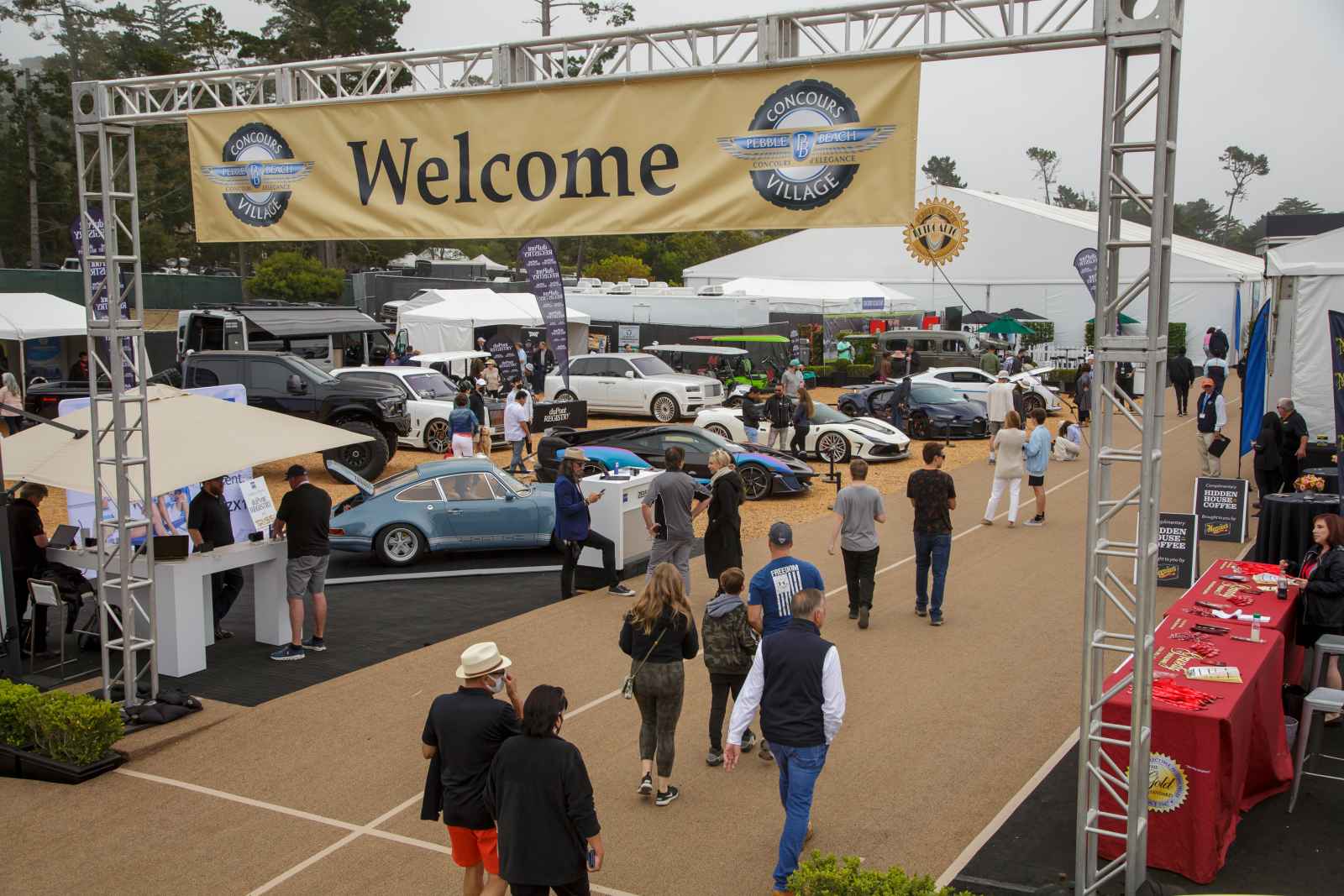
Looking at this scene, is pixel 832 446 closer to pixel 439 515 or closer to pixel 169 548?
pixel 439 515

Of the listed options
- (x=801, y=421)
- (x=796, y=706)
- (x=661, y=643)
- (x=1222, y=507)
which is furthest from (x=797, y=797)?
(x=801, y=421)

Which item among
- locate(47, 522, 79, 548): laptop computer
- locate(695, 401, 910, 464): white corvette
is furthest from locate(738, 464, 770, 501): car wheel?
locate(47, 522, 79, 548): laptop computer

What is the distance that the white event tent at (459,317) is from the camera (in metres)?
35.3

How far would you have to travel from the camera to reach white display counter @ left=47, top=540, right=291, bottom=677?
1006 cm

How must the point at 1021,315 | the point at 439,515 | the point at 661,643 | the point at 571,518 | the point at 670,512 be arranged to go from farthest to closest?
the point at 1021,315
the point at 439,515
the point at 571,518
the point at 670,512
the point at 661,643

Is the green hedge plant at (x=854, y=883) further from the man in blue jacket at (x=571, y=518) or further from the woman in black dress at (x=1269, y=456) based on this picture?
the woman in black dress at (x=1269, y=456)

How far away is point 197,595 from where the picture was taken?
1025cm

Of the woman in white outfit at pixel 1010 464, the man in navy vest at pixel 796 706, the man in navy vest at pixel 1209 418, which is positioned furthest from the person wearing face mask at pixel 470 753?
the man in navy vest at pixel 1209 418

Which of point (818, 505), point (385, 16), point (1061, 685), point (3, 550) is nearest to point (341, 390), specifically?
point (818, 505)

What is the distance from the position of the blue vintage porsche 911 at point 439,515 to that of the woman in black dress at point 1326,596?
27.1 feet

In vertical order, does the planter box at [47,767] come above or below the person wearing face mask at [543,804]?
below

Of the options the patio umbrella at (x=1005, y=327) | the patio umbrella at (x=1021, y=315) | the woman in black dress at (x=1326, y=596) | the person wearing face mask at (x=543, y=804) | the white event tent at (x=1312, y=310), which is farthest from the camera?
the patio umbrella at (x=1021, y=315)

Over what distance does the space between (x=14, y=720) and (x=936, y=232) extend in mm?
42749

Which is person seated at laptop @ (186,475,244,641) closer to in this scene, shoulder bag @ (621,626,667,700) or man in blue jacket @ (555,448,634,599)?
man in blue jacket @ (555,448,634,599)
